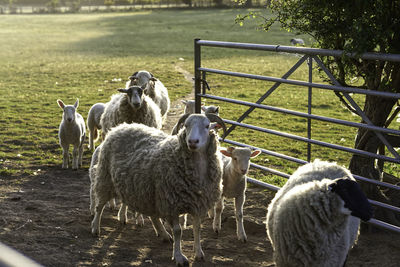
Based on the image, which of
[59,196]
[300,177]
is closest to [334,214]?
[300,177]

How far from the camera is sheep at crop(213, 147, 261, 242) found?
5.63 m

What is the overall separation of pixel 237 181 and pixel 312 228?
219 cm

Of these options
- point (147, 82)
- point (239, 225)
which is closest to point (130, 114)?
point (147, 82)

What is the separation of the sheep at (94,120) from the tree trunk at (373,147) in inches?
225

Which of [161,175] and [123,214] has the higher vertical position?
[161,175]

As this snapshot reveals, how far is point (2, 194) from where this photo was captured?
6.85 meters

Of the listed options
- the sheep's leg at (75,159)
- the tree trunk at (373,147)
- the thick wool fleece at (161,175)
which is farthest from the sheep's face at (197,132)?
the sheep's leg at (75,159)

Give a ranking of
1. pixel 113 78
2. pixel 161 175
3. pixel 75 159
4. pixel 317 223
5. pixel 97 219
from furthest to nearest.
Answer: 1. pixel 113 78
2. pixel 75 159
3. pixel 97 219
4. pixel 161 175
5. pixel 317 223

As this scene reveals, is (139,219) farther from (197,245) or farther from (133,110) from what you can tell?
(133,110)

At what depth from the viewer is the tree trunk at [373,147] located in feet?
18.2

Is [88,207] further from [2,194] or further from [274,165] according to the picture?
[274,165]

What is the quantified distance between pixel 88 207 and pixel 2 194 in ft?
4.35

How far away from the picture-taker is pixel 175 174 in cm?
493

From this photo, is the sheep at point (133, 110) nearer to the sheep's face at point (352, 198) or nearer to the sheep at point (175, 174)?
the sheep at point (175, 174)
